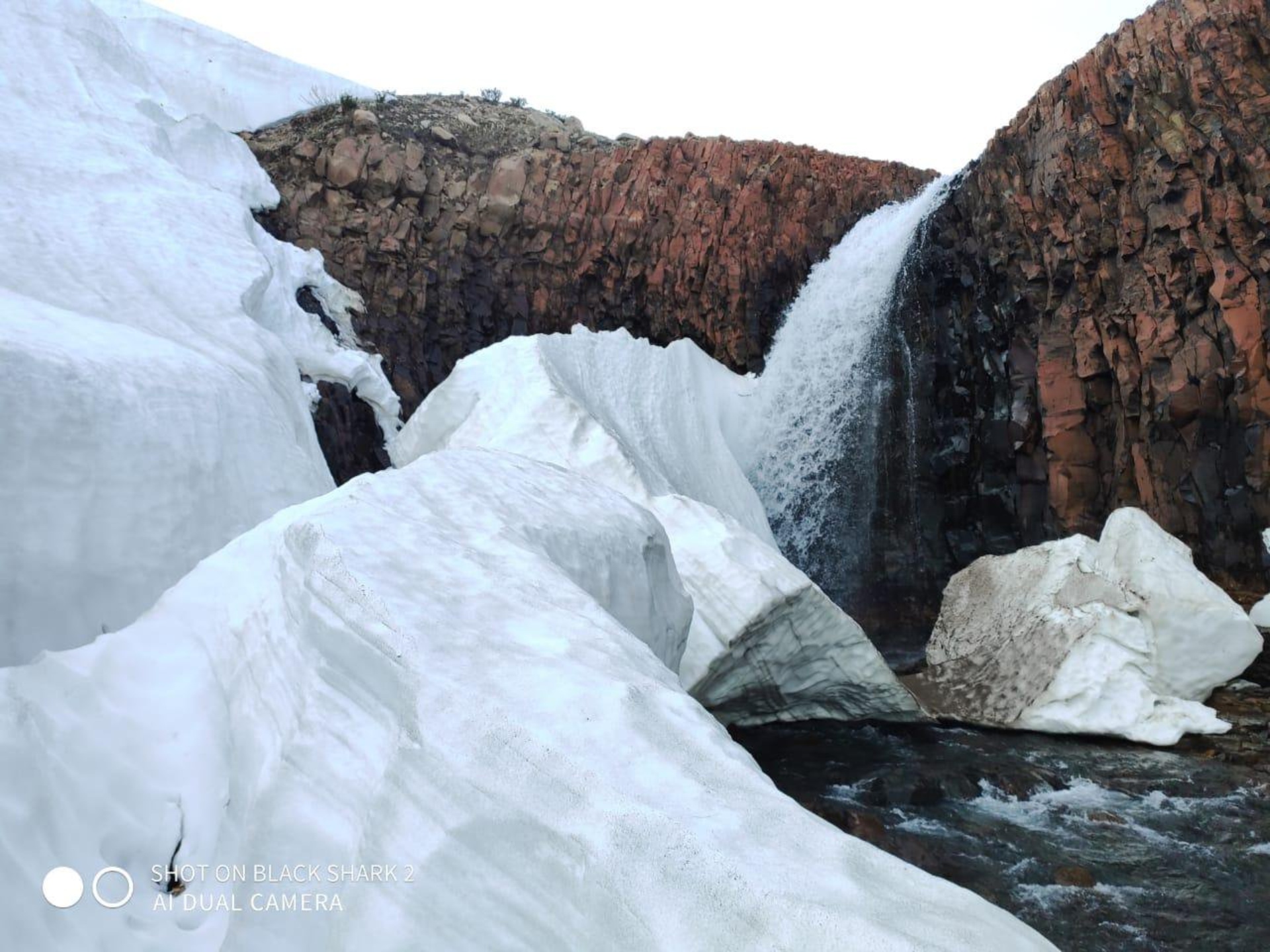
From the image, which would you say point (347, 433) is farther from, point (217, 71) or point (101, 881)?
point (217, 71)

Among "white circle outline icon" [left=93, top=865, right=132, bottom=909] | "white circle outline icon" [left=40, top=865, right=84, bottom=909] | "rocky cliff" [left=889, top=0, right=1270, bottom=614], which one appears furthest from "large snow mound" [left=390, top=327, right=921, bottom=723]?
"white circle outline icon" [left=40, top=865, right=84, bottom=909]

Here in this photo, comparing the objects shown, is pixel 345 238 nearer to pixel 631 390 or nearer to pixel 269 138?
pixel 269 138

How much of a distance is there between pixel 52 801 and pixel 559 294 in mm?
14514

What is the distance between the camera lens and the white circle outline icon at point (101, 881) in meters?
2.19

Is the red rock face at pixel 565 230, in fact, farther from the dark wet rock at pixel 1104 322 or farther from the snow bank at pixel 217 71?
the dark wet rock at pixel 1104 322

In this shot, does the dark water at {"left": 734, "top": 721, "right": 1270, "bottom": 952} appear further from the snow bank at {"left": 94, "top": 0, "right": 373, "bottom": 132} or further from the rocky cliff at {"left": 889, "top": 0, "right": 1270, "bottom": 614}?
the snow bank at {"left": 94, "top": 0, "right": 373, "bottom": 132}

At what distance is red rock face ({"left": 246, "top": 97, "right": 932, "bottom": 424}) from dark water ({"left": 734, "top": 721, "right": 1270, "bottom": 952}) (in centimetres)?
909

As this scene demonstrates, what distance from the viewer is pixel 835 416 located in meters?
13.8

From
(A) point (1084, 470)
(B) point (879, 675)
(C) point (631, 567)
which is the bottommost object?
(B) point (879, 675)

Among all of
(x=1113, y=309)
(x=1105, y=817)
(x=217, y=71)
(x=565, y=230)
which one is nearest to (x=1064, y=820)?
(x=1105, y=817)

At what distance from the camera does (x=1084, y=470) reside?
1219 centimetres

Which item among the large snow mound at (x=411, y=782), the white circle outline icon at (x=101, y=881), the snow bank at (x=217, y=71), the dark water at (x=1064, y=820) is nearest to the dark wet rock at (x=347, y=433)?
the dark water at (x=1064, y=820)

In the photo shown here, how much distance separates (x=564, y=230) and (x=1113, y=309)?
8643mm

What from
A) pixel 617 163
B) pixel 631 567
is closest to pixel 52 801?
pixel 631 567
